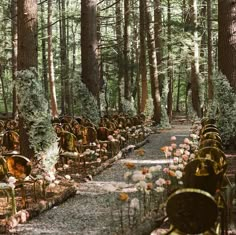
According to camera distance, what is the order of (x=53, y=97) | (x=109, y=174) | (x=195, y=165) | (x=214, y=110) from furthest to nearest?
(x=53, y=97), (x=214, y=110), (x=109, y=174), (x=195, y=165)

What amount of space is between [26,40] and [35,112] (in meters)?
1.69

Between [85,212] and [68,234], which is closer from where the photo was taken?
[68,234]

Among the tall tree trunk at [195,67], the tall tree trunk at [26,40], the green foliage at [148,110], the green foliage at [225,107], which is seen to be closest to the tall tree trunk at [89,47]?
the green foliage at [225,107]

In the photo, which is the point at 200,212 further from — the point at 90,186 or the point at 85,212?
the point at 90,186

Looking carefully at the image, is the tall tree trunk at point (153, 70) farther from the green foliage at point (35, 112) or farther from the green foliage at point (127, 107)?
the green foliage at point (35, 112)

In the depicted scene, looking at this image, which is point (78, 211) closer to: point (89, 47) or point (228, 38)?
point (228, 38)

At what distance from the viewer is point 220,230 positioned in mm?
5285

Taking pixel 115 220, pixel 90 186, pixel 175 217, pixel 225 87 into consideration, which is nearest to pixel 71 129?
pixel 90 186

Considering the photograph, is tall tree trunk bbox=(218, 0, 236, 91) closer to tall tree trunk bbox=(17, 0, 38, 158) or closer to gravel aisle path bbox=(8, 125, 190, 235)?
gravel aisle path bbox=(8, 125, 190, 235)

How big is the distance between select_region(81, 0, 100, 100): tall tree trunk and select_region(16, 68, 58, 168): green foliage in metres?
6.14

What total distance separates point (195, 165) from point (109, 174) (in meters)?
6.40

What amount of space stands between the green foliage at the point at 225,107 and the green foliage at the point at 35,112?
553 centimetres

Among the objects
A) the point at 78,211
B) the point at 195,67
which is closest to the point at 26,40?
the point at 78,211

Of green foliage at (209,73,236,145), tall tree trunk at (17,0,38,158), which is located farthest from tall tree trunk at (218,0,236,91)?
tall tree trunk at (17,0,38,158)
